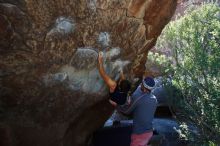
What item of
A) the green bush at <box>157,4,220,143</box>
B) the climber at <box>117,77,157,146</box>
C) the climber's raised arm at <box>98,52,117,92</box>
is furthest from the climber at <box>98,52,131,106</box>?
the green bush at <box>157,4,220,143</box>

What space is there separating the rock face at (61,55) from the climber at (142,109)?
0.39 meters

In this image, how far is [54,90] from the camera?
5.30 metres

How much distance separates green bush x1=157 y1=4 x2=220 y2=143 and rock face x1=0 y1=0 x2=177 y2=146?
0.54 m

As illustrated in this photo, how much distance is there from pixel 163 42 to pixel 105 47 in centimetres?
218

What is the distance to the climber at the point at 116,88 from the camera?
5391 mm

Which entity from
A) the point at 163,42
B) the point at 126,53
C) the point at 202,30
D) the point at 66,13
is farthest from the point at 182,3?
the point at 66,13

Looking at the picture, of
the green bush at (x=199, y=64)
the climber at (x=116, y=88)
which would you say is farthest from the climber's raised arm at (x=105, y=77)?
the green bush at (x=199, y=64)

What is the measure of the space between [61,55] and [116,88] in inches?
33.2

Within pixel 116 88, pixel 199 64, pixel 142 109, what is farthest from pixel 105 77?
pixel 199 64

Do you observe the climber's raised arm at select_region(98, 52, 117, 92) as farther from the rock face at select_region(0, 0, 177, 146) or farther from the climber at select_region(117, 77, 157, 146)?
the climber at select_region(117, 77, 157, 146)

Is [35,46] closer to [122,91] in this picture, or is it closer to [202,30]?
[122,91]

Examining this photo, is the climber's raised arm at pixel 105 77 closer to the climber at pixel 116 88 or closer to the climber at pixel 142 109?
the climber at pixel 116 88

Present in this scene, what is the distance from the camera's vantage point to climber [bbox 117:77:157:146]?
5.47 meters

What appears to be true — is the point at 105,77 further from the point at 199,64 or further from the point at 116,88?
the point at 199,64
